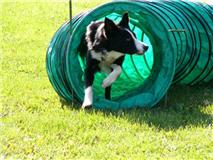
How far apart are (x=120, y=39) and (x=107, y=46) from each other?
0.20m

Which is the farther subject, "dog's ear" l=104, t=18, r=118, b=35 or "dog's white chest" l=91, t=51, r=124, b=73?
"dog's white chest" l=91, t=51, r=124, b=73

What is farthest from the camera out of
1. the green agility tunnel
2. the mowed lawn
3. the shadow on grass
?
the green agility tunnel

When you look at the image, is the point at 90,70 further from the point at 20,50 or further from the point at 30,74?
the point at 20,50

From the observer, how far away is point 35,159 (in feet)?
15.2

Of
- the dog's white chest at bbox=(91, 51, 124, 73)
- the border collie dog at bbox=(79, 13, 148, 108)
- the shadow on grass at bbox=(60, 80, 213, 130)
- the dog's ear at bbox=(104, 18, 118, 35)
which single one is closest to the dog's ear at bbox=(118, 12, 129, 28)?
the border collie dog at bbox=(79, 13, 148, 108)

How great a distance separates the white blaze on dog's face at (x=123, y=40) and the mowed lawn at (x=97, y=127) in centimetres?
81

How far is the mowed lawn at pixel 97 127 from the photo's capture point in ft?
15.8

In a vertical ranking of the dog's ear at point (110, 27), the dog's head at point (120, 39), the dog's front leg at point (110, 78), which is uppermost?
the dog's ear at point (110, 27)

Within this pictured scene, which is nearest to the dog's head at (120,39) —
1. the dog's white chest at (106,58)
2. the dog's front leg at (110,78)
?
the dog's white chest at (106,58)

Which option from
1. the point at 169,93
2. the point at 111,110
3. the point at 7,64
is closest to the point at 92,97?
the point at 111,110

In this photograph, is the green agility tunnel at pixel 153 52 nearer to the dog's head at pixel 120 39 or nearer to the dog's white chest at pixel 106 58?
the dog's head at pixel 120 39

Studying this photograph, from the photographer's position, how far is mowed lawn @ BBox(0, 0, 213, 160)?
4805mm

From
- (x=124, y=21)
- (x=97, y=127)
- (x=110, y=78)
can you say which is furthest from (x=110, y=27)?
(x=97, y=127)

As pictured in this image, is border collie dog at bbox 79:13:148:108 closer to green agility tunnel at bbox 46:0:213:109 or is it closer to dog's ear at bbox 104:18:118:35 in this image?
dog's ear at bbox 104:18:118:35
